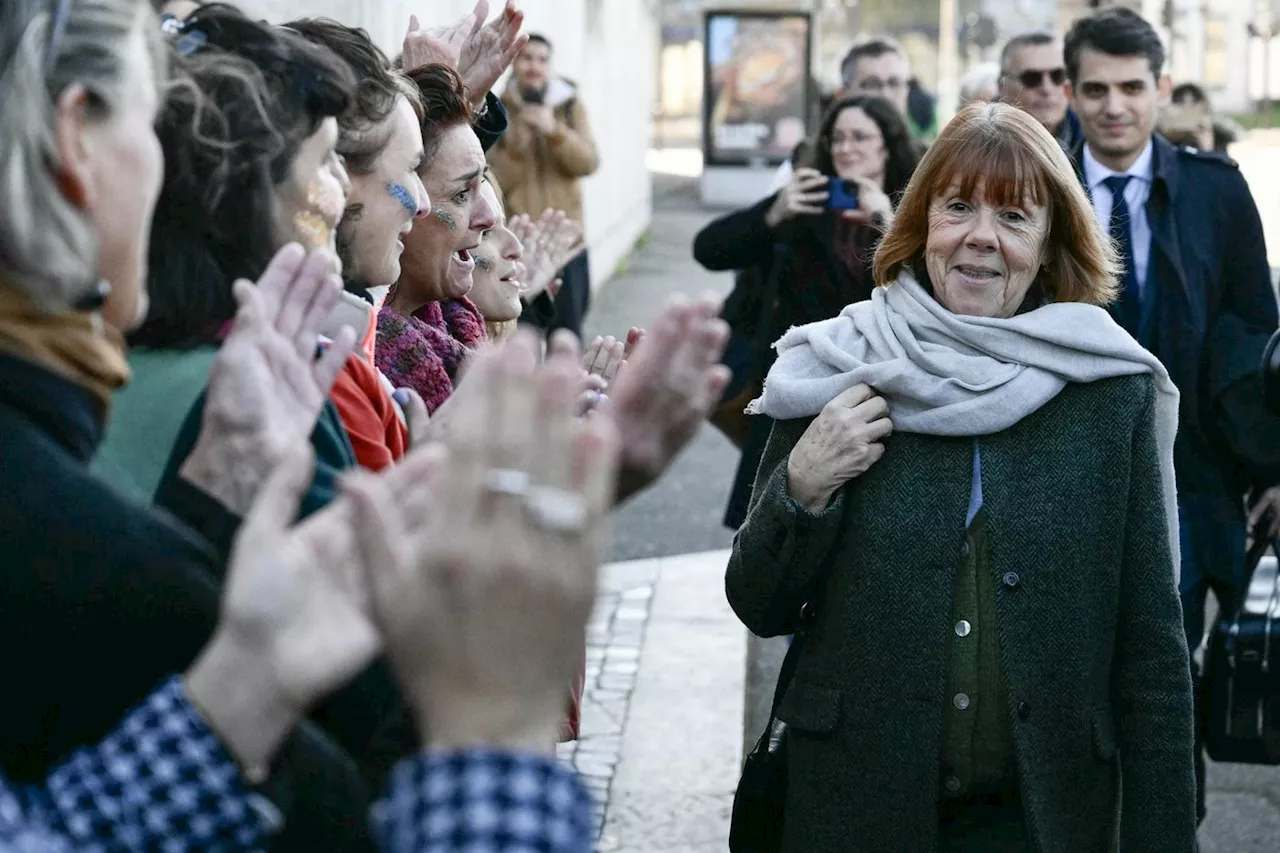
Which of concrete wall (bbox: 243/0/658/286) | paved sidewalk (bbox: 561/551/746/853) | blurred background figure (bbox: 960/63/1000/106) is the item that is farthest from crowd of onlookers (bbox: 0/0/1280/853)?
blurred background figure (bbox: 960/63/1000/106)

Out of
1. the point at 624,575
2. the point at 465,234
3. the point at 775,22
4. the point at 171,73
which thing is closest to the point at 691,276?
the point at 775,22

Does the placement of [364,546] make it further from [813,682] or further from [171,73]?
[813,682]

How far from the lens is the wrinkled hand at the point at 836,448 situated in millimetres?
3096

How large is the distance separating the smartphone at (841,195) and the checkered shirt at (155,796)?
15.4ft

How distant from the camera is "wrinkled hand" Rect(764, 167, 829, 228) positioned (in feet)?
19.8

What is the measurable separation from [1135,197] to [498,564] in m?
3.83

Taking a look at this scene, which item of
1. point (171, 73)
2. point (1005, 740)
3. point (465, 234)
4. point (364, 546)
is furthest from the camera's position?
point (465, 234)

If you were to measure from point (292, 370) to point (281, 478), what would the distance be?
40 centimetres

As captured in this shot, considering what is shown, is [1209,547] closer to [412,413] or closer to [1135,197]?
[1135,197]

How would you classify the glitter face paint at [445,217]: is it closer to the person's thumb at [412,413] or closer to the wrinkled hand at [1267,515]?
the person's thumb at [412,413]

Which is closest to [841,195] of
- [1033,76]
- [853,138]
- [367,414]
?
[853,138]

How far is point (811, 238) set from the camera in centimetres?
603

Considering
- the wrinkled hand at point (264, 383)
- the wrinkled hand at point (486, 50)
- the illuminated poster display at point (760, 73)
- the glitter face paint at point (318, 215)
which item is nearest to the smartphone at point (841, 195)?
the wrinkled hand at point (486, 50)

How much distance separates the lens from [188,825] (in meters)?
1.54
